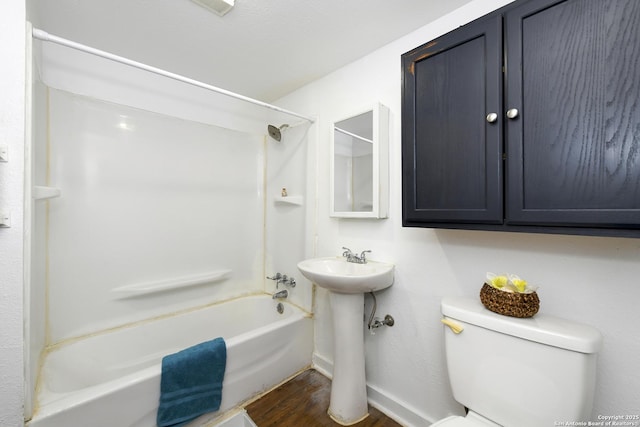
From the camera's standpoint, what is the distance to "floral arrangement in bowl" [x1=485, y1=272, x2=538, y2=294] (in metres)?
0.96

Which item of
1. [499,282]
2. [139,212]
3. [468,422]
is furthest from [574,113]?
[139,212]

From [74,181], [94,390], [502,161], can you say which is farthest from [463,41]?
[74,181]

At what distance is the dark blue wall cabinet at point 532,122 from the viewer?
71 centimetres

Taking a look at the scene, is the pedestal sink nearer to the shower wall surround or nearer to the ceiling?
the shower wall surround

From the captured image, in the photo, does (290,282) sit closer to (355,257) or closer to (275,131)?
(355,257)

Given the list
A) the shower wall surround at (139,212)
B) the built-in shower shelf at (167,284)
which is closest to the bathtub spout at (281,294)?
the shower wall surround at (139,212)

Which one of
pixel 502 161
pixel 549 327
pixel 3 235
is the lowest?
pixel 549 327

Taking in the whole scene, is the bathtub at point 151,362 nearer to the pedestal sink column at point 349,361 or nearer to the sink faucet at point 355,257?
the pedestal sink column at point 349,361

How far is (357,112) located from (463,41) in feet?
2.17

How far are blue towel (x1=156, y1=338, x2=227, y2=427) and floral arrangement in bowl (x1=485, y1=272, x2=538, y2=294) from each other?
1385mm

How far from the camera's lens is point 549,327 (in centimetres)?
87

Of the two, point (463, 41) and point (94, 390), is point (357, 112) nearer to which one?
point (463, 41)

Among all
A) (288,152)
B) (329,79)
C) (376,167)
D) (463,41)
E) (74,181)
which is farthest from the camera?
(288,152)

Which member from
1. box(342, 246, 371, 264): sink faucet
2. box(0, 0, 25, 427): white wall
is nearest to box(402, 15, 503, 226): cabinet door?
box(342, 246, 371, 264): sink faucet
